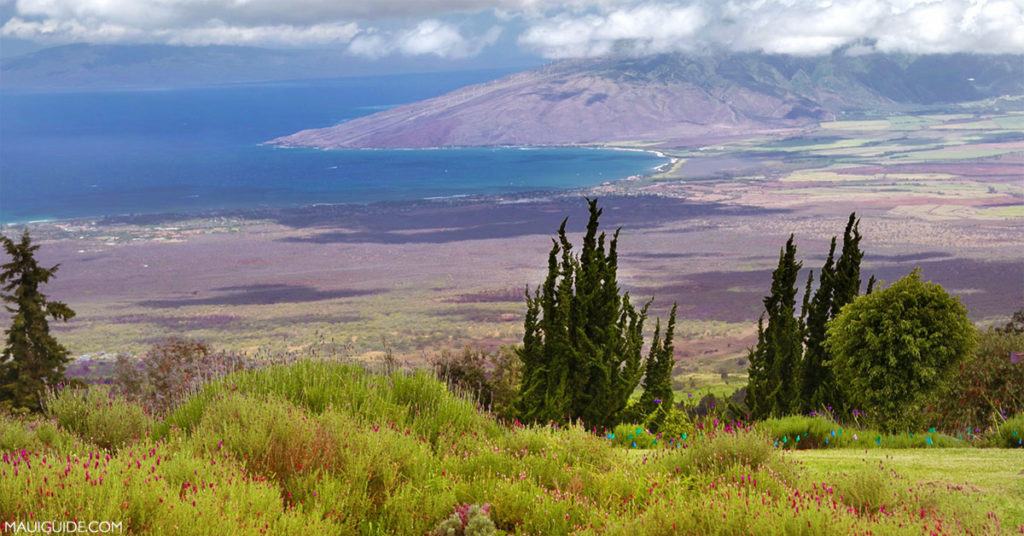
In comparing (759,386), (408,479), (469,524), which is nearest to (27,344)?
(759,386)

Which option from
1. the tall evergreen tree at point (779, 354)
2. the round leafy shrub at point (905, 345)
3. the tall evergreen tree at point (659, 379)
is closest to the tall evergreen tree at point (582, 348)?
the tall evergreen tree at point (659, 379)

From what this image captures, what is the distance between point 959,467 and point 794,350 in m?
12.0

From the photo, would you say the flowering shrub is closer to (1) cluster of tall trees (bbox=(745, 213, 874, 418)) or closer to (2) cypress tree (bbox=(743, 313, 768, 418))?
(1) cluster of tall trees (bbox=(745, 213, 874, 418))

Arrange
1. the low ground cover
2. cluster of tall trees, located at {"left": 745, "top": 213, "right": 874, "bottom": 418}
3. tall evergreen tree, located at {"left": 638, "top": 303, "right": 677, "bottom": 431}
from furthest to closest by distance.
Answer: tall evergreen tree, located at {"left": 638, "top": 303, "right": 677, "bottom": 431}
cluster of tall trees, located at {"left": 745, "top": 213, "right": 874, "bottom": 418}
the low ground cover

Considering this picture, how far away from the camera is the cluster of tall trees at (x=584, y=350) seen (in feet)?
63.8

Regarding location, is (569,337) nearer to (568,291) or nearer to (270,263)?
(568,291)

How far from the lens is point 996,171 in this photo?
198125 millimetres

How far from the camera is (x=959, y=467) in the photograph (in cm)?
809

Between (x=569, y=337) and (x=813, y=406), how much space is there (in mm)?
5777

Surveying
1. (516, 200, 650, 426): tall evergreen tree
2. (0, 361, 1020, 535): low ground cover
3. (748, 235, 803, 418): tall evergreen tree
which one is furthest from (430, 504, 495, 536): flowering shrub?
(748, 235, 803, 418): tall evergreen tree

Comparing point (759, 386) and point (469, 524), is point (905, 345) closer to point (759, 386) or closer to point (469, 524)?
point (759, 386)

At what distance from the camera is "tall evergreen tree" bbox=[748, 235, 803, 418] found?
19.5m

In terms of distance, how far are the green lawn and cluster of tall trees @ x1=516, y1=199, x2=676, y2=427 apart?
32.9 ft

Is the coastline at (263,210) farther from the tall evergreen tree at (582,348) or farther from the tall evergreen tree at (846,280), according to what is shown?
the tall evergreen tree at (846,280)
